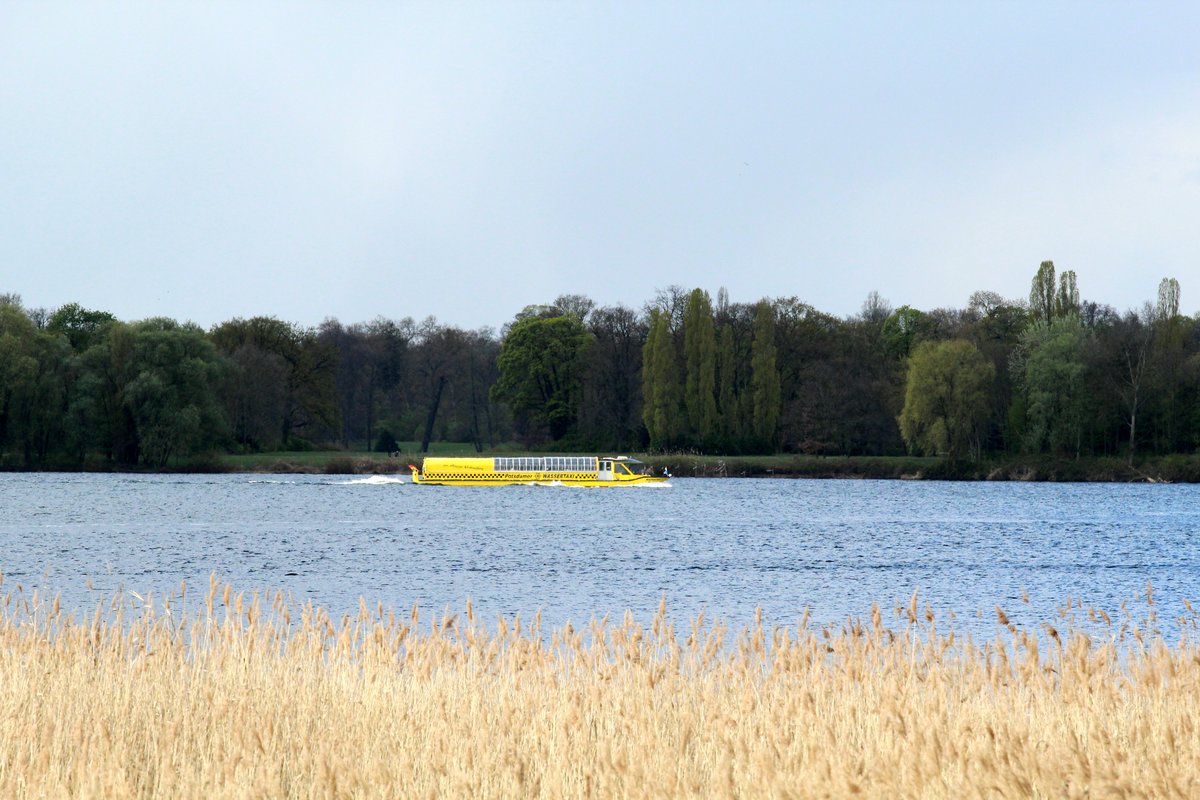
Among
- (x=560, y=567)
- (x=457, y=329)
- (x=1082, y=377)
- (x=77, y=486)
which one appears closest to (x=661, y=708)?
(x=560, y=567)

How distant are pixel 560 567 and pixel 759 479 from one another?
6625 cm

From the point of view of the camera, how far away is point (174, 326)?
96.5 meters

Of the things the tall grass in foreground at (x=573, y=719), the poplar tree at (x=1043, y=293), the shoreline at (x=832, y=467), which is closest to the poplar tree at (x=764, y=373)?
the shoreline at (x=832, y=467)

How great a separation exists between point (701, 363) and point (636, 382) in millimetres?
9246

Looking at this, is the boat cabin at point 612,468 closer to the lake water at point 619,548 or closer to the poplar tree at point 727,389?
the lake water at point 619,548

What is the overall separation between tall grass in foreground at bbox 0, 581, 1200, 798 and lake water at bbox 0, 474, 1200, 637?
9.22 feet

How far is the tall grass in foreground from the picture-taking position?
26.8 ft

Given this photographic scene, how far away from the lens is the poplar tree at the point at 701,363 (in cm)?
10056

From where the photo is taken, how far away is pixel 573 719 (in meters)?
9.86

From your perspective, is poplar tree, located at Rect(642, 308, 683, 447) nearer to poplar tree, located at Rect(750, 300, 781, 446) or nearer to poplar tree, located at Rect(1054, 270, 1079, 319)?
poplar tree, located at Rect(750, 300, 781, 446)

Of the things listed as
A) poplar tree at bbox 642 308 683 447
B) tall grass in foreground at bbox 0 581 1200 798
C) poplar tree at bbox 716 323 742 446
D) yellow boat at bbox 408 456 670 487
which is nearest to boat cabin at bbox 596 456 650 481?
yellow boat at bbox 408 456 670 487

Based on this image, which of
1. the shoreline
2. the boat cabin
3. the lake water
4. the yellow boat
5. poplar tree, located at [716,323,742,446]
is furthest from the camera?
poplar tree, located at [716,323,742,446]

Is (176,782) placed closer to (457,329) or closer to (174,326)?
(174,326)

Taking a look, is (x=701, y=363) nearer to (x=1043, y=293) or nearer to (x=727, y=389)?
(x=727, y=389)
